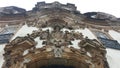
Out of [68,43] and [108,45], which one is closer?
[68,43]

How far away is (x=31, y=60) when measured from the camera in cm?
1464

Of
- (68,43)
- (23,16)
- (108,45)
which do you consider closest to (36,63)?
(68,43)

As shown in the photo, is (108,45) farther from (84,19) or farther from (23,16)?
(23,16)

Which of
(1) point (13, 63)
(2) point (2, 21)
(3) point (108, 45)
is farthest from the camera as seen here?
(2) point (2, 21)

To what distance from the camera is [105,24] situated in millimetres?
25328

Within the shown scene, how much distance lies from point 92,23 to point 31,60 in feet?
36.8

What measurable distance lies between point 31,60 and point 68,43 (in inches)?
102

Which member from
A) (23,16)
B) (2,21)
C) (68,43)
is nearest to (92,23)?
(23,16)

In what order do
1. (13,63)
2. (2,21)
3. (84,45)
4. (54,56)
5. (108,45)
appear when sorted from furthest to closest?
(2,21) → (108,45) → (84,45) → (54,56) → (13,63)

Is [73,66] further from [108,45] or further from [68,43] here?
[108,45]

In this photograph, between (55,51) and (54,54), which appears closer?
(54,54)

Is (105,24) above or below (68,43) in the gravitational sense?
below

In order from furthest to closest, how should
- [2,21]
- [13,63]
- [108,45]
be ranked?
1. [2,21]
2. [108,45]
3. [13,63]

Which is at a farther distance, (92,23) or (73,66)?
(92,23)
